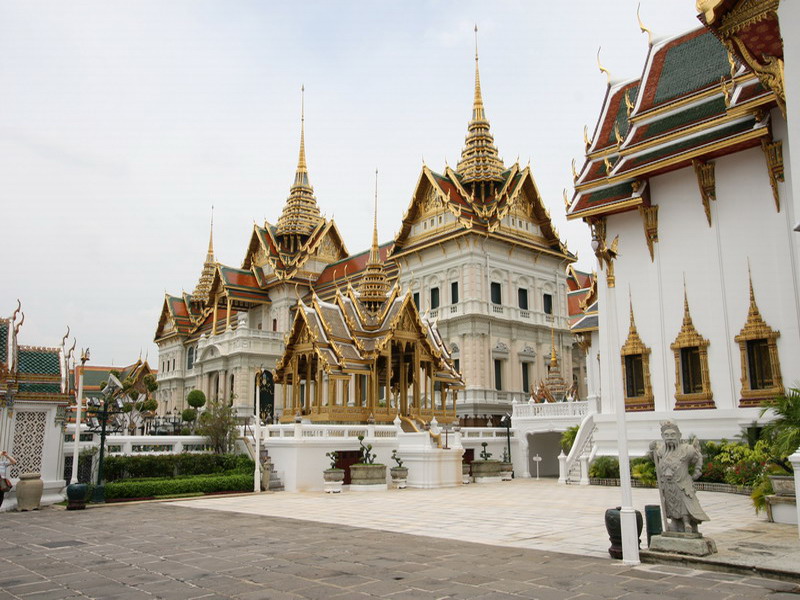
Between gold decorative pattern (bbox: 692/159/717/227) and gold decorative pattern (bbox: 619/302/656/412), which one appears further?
gold decorative pattern (bbox: 619/302/656/412)

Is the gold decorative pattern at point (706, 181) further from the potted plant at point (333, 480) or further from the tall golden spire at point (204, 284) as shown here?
the tall golden spire at point (204, 284)

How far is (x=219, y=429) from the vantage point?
1930 centimetres

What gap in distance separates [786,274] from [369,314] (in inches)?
463

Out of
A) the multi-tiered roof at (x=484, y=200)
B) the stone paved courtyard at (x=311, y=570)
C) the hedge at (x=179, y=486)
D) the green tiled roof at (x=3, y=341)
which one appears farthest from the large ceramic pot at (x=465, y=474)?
the multi-tiered roof at (x=484, y=200)

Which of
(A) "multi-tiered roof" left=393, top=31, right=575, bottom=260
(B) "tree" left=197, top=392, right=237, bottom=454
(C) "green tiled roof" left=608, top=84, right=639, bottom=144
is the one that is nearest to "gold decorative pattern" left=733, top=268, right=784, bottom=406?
(C) "green tiled roof" left=608, top=84, right=639, bottom=144

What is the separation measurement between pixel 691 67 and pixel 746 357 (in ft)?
27.7

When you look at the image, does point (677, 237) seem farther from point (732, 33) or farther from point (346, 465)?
point (346, 465)

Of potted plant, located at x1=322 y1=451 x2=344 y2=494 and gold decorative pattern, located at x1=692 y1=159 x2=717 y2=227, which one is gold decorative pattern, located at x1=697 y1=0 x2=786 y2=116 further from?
potted plant, located at x1=322 y1=451 x2=344 y2=494

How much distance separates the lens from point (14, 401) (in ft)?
49.1

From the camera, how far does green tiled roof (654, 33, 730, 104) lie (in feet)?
62.5

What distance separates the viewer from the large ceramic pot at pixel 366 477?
1858 centimetres

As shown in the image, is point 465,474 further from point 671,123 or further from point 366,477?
point 671,123

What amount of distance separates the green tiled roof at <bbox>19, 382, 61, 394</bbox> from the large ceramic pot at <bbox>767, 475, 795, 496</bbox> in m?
13.9

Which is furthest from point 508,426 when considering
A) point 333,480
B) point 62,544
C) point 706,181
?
point 62,544
